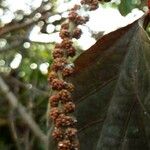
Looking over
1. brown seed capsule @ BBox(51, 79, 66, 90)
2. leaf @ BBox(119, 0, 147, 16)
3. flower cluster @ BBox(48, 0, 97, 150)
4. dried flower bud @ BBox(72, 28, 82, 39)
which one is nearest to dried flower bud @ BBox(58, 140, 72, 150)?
flower cluster @ BBox(48, 0, 97, 150)

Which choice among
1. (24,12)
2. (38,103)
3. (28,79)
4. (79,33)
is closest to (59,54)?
(79,33)

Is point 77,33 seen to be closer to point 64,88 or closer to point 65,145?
point 64,88

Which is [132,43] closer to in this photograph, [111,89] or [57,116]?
[111,89]

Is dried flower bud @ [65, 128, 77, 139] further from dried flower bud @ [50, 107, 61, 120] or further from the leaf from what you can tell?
the leaf

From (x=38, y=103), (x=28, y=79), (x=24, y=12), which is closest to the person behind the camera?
(x=24, y=12)

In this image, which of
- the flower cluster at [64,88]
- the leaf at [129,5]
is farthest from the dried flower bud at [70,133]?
the leaf at [129,5]

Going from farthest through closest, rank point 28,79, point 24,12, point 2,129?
point 2,129 → point 28,79 → point 24,12

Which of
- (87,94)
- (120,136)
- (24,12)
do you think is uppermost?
(24,12)

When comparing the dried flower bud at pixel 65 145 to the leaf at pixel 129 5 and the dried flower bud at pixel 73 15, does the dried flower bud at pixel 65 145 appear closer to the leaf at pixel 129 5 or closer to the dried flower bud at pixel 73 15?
the dried flower bud at pixel 73 15

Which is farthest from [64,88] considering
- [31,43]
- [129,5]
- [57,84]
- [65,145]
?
[31,43]
